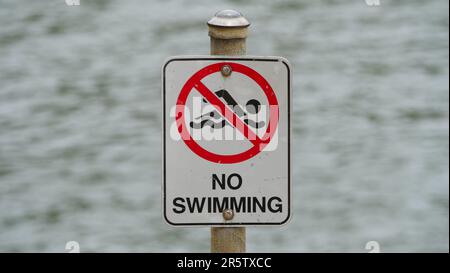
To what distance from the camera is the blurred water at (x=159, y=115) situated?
7.18 m

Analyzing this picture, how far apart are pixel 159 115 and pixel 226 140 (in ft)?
18.2

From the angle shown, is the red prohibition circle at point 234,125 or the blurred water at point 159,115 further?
the blurred water at point 159,115

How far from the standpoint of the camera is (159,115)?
8.30 m

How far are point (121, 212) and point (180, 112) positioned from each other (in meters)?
4.52

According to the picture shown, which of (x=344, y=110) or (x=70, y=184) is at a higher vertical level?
(x=344, y=110)

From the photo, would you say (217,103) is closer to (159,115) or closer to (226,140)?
(226,140)

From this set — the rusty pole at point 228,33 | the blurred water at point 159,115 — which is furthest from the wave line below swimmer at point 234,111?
the blurred water at point 159,115

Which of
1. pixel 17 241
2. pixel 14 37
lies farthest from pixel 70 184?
pixel 14 37

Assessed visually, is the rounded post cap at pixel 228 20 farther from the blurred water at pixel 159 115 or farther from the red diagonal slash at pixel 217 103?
the blurred water at pixel 159 115

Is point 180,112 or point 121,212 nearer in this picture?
point 180,112

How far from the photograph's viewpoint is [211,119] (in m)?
2.76

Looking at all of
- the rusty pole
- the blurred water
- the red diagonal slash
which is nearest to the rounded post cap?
the rusty pole

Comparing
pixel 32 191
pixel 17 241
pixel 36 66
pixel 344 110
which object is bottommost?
pixel 17 241
